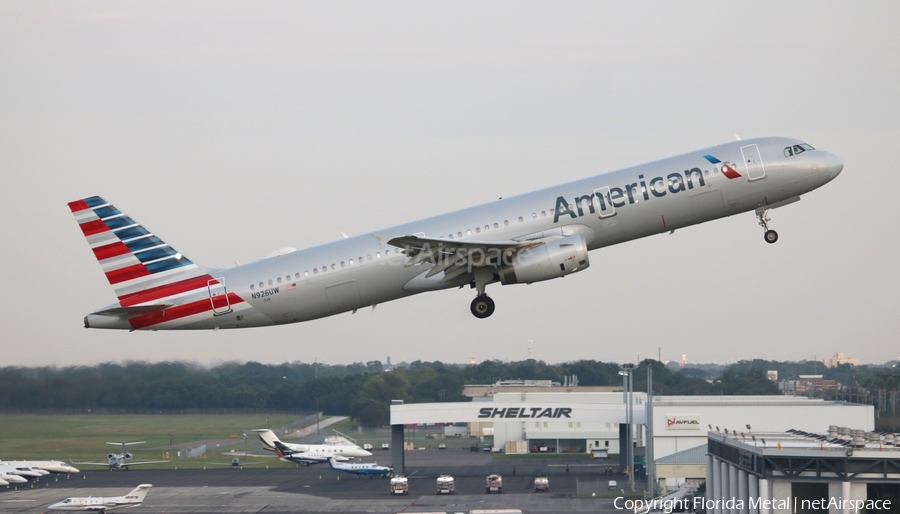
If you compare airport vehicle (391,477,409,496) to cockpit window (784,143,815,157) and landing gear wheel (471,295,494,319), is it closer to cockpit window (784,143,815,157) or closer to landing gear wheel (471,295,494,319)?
landing gear wheel (471,295,494,319)

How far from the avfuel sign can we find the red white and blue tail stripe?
177 feet

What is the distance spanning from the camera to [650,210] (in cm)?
4456

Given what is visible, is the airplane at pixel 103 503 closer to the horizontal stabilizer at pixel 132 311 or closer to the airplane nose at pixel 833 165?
the horizontal stabilizer at pixel 132 311

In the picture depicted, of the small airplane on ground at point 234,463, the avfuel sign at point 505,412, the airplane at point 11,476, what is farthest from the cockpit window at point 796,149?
→ the airplane at point 11,476

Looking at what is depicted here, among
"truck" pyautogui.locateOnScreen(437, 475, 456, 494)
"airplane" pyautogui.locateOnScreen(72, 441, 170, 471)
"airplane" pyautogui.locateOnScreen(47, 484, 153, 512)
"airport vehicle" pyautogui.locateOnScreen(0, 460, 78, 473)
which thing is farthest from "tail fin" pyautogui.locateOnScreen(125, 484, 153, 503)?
"truck" pyautogui.locateOnScreen(437, 475, 456, 494)

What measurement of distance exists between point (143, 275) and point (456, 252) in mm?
14588

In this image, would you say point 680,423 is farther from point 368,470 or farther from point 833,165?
point 833,165

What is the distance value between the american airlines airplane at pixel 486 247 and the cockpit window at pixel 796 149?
57 millimetres

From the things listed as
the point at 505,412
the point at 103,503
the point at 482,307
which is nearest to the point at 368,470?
the point at 505,412

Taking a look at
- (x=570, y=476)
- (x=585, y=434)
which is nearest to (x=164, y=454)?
(x=570, y=476)

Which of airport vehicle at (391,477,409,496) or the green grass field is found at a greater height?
the green grass field

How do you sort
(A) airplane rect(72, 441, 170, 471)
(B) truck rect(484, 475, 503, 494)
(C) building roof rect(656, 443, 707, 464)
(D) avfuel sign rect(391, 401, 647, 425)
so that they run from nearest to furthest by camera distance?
(C) building roof rect(656, 443, 707, 464)
(B) truck rect(484, 475, 503, 494)
(A) airplane rect(72, 441, 170, 471)
(D) avfuel sign rect(391, 401, 647, 425)

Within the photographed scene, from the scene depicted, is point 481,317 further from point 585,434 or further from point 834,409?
point 585,434

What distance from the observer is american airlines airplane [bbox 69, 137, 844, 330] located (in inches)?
1743
